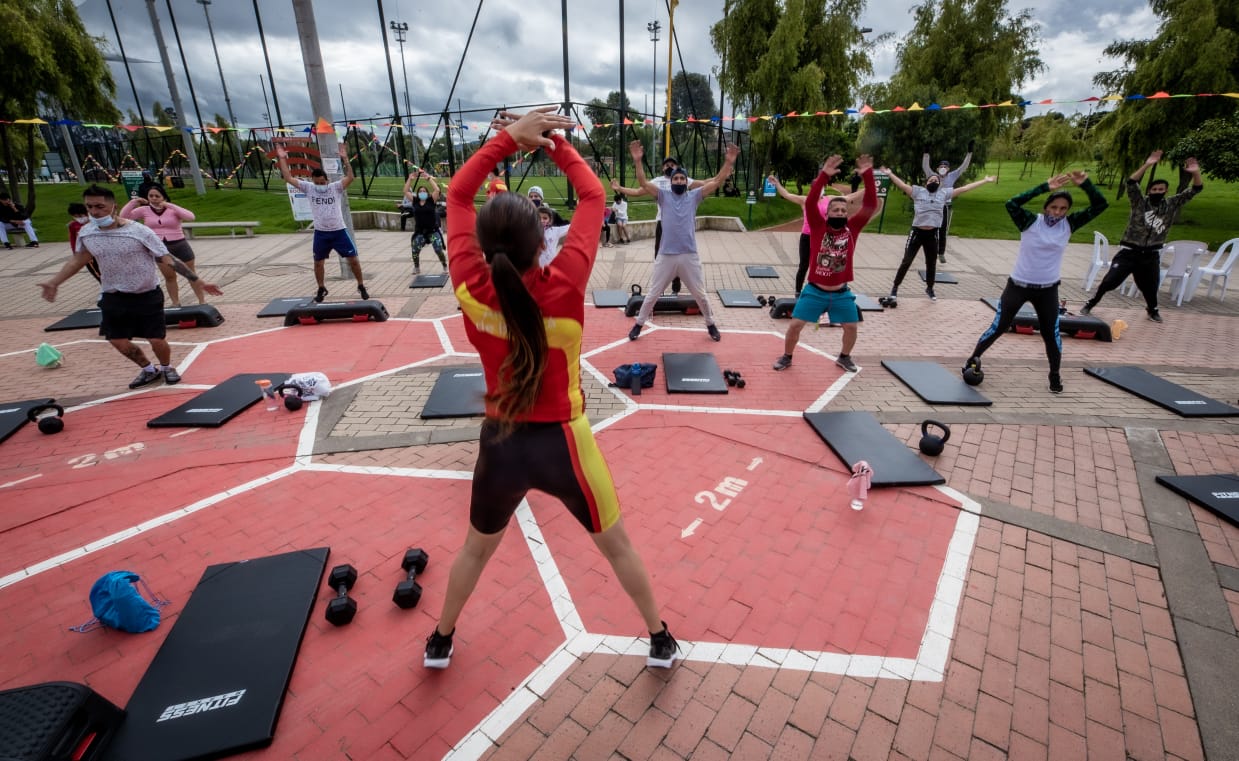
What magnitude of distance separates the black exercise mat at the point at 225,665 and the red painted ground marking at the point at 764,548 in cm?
150

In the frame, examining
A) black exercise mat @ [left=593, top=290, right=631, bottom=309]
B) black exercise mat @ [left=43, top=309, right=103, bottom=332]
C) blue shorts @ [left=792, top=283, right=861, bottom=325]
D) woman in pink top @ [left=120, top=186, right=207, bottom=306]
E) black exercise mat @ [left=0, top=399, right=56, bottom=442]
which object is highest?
woman in pink top @ [left=120, top=186, right=207, bottom=306]

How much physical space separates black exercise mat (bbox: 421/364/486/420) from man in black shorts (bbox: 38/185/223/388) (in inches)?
125

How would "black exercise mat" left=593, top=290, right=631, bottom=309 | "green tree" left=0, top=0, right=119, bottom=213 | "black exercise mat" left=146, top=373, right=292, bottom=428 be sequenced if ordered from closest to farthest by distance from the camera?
1. "black exercise mat" left=146, top=373, right=292, bottom=428
2. "black exercise mat" left=593, top=290, right=631, bottom=309
3. "green tree" left=0, top=0, right=119, bottom=213

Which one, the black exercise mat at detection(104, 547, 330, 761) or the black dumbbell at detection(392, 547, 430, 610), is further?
the black dumbbell at detection(392, 547, 430, 610)

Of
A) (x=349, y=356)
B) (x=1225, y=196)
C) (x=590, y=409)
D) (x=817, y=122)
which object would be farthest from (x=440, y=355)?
(x=1225, y=196)

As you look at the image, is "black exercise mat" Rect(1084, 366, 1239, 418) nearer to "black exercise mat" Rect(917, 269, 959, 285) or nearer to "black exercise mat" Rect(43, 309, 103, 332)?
"black exercise mat" Rect(917, 269, 959, 285)

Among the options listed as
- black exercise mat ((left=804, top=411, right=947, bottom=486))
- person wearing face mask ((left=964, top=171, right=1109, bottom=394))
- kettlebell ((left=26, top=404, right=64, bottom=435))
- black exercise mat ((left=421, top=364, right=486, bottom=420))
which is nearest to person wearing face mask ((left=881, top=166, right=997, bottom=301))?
person wearing face mask ((left=964, top=171, right=1109, bottom=394))

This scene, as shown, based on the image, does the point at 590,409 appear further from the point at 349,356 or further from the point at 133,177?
the point at 133,177

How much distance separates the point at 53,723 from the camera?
2.01 m

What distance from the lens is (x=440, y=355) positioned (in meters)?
7.29

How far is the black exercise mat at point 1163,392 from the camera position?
5.55 meters

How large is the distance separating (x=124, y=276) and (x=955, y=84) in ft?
89.4

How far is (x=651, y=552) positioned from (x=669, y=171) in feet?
19.6

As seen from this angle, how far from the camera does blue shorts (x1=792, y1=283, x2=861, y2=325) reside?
6.14m
